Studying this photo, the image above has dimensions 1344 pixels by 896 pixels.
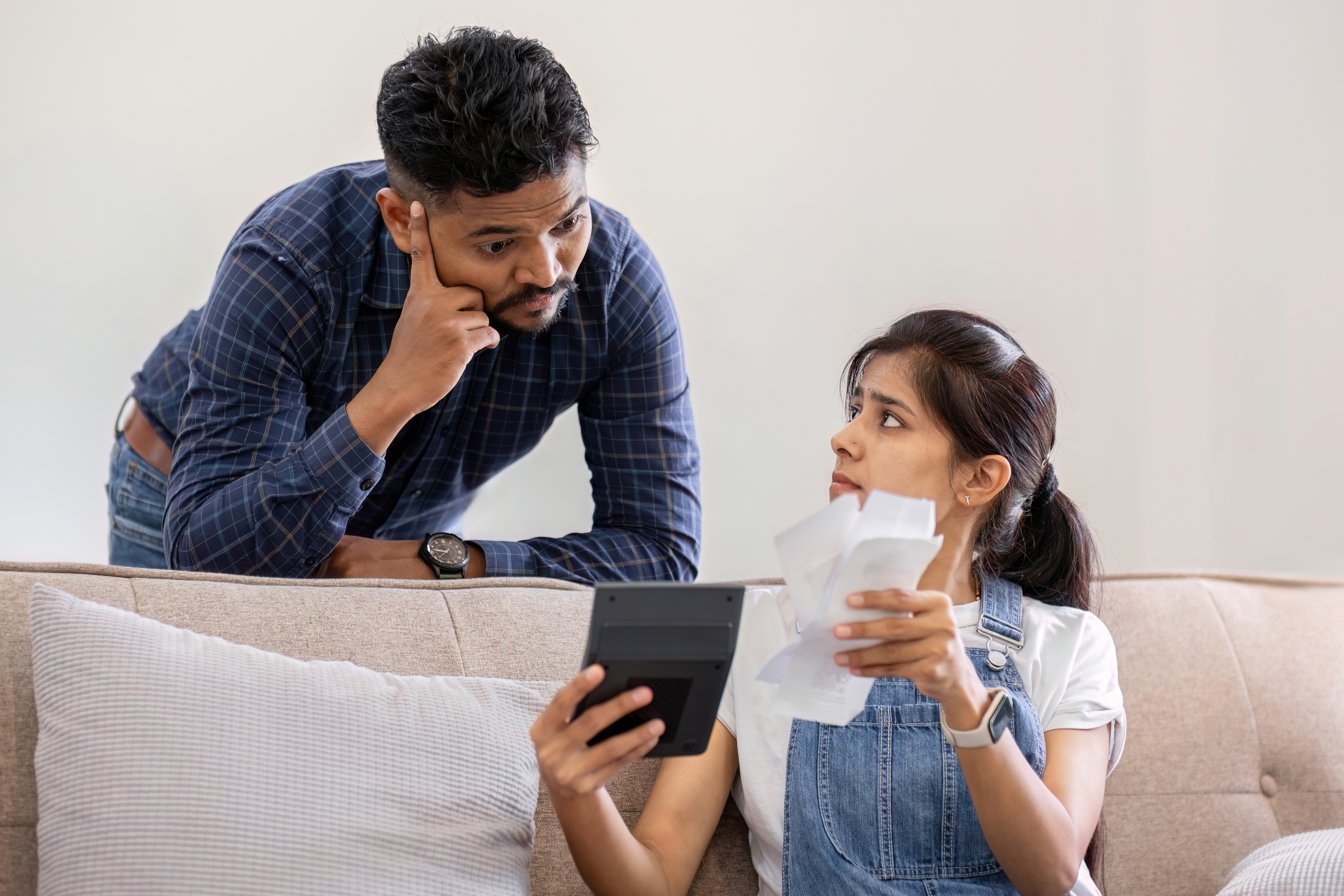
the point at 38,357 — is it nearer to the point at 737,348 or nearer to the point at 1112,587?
the point at 737,348

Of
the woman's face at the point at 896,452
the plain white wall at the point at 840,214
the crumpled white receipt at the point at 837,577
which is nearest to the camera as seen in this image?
the crumpled white receipt at the point at 837,577

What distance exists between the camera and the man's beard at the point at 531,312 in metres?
1.57

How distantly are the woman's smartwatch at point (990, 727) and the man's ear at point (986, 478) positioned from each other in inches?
13.5

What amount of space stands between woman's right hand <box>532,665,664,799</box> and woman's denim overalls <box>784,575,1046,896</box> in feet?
1.19

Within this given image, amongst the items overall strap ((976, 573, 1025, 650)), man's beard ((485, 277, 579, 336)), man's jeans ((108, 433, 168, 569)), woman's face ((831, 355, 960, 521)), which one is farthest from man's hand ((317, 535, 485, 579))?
overall strap ((976, 573, 1025, 650))

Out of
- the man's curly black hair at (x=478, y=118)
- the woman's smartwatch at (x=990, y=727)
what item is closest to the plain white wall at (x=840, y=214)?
the man's curly black hair at (x=478, y=118)

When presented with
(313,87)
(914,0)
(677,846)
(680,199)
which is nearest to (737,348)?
(680,199)

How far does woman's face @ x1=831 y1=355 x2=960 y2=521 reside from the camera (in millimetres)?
1303

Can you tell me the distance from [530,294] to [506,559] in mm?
397

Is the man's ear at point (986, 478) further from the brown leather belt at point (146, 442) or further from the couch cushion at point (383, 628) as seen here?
the brown leather belt at point (146, 442)

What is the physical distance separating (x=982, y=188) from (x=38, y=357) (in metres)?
2.01

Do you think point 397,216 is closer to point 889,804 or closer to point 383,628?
point 383,628

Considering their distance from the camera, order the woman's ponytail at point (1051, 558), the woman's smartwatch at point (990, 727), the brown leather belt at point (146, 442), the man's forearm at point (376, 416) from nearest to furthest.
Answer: the woman's smartwatch at point (990, 727), the woman's ponytail at point (1051, 558), the man's forearm at point (376, 416), the brown leather belt at point (146, 442)

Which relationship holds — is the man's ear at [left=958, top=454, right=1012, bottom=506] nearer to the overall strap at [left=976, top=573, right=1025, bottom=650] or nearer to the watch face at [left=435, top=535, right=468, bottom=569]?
the overall strap at [left=976, top=573, right=1025, bottom=650]
